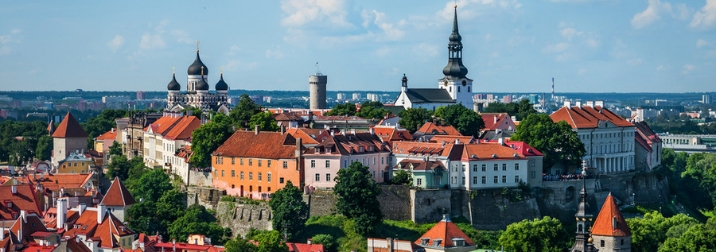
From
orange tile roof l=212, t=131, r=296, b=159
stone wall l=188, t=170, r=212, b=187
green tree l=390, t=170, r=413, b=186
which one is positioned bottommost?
stone wall l=188, t=170, r=212, b=187

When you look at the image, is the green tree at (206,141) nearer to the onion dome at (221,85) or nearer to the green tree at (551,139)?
the green tree at (551,139)

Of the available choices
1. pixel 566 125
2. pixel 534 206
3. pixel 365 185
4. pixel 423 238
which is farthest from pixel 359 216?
pixel 566 125

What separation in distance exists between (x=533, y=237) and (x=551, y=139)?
1479cm

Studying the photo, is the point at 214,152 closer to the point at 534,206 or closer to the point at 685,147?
the point at 534,206

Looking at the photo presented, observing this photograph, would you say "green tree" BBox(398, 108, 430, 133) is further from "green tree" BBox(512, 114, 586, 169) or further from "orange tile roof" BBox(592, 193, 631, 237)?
"orange tile roof" BBox(592, 193, 631, 237)

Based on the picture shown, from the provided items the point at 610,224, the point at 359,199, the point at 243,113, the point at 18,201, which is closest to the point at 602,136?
the point at 243,113

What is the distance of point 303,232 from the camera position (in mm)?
76812

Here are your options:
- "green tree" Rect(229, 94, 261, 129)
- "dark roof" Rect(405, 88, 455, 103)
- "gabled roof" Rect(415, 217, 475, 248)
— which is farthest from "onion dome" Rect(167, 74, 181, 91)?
"gabled roof" Rect(415, 217, 475, 248)

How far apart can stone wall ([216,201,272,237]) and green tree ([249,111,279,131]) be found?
8.61 meters

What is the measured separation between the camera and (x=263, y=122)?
8919 cm

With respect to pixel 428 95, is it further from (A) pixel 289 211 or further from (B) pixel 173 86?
(A) pixel 289 211

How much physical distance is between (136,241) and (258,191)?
12.7 m

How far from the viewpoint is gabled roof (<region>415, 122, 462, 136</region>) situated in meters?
90.6

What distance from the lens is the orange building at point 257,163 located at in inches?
3155
